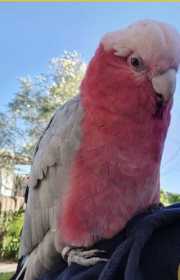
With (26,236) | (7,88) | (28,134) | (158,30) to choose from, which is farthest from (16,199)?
(158,30)

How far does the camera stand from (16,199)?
414 cm

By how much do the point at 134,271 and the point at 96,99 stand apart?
381 millimetres

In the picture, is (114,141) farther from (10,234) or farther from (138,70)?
(10,234)

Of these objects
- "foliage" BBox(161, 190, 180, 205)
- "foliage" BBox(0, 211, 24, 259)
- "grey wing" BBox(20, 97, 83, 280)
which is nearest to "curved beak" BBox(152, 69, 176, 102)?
"grey wing" BBox(20, 97, 83, 280)

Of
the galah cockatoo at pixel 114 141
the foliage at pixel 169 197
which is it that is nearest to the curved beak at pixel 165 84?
the galah cockatoo at pixel 114 141

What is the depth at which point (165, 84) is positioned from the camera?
66 cm

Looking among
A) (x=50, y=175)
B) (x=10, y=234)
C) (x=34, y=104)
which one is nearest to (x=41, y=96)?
(x=34, y=104)

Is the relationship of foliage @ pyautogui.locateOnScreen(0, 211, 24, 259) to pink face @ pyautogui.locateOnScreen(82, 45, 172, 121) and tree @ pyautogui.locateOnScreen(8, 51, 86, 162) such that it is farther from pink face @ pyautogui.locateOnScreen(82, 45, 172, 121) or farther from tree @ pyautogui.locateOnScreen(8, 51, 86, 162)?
pink face @ pyautogui.locateOnScreen(82, 45, 172, 121)

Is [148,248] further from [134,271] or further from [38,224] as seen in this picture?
[38,224]

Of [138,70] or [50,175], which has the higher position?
[138,70]

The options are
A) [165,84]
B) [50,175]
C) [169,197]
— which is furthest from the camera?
[169,197]

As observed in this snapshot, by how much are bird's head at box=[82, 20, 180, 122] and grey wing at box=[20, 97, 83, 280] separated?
0.08 metres

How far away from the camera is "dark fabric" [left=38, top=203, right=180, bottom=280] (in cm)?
45

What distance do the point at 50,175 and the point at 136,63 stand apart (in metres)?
0.27
